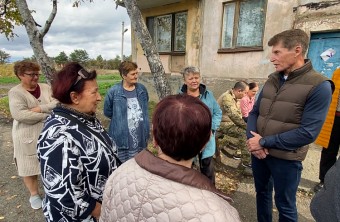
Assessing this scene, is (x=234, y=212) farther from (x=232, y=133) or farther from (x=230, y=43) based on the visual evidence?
(x=230, y=43)

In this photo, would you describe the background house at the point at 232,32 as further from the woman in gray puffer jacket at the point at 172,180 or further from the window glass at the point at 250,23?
the woman in gray puffer jacket at the point at 172,180

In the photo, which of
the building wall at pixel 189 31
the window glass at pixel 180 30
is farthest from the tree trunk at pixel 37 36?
the window glass at pixel 180 30

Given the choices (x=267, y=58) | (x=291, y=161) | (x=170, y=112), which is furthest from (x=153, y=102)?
(x=170, y=112)

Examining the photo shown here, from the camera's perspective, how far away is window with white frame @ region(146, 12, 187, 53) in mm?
9367

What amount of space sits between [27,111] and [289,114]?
9.27 feet

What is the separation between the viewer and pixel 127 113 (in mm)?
3125

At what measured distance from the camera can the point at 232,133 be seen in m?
4.11

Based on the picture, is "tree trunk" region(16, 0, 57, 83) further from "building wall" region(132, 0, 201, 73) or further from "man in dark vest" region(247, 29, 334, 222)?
"building wall" region(132, 0, 201, 73)

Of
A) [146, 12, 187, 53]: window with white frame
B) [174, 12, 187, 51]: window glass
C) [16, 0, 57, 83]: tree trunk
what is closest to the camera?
[16, 0, 57, 83]: tree trunk

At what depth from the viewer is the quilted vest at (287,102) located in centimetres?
192

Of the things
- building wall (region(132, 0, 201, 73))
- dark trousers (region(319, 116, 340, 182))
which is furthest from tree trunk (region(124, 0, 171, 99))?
building wall (region(132, 0, 201, 73))

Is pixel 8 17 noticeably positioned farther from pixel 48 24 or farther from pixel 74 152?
pixel 74 152

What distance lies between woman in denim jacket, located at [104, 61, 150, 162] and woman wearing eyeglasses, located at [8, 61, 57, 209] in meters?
0.78

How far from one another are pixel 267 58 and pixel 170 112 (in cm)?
659
